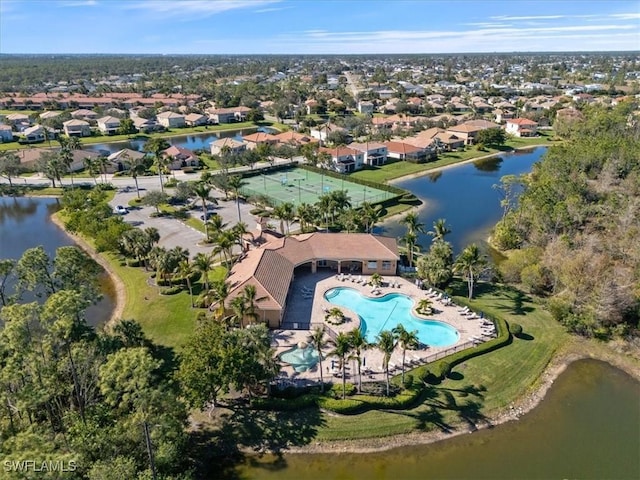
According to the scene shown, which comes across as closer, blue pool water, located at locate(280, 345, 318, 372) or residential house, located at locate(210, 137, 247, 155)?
blue pool water, located at locate(280, 345, 318, 372)

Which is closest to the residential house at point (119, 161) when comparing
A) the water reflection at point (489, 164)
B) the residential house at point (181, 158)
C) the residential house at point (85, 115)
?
the residential house at point (181, 158)

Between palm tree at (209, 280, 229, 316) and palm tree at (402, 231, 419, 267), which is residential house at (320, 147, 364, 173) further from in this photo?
palm tree at (209, 280, 229, 316)

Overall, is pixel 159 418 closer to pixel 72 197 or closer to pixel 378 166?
pixel 72 197

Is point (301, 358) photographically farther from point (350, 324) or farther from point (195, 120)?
point (195, 120)

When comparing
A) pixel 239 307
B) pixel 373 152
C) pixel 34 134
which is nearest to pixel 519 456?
pixel 239 307

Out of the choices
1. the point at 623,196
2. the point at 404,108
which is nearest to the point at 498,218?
the point at 623,196

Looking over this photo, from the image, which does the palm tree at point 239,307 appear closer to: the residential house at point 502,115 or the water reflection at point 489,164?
the water reflection at point 489,164

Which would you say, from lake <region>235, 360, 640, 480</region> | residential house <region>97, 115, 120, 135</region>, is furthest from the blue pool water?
residential house <region>97, 115, 120, 135</region>
